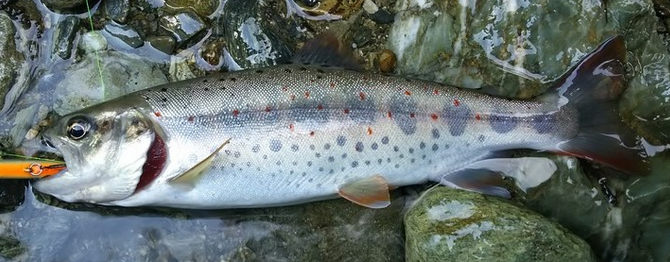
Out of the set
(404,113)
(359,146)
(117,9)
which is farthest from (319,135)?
(117,9)

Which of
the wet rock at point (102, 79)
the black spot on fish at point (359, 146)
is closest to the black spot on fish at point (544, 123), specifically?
the black spot on fish at point (359, 146)

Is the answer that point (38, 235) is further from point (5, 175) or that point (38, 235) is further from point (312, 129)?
point (312, 129)

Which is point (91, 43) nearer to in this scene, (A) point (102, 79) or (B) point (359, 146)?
(A) point (102, 79)

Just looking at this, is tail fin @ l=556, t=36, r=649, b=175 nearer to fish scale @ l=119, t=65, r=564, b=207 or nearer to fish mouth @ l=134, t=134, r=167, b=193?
fish scale @ l=119, t=65, r=564, b=207

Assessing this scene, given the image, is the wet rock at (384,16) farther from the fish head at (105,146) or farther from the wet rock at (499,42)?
the fish head at (105,146)

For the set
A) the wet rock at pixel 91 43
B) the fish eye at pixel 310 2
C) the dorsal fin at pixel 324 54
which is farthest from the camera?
the fish eye at pixel 310 2

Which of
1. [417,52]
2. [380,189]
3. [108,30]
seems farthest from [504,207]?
[108,30]
